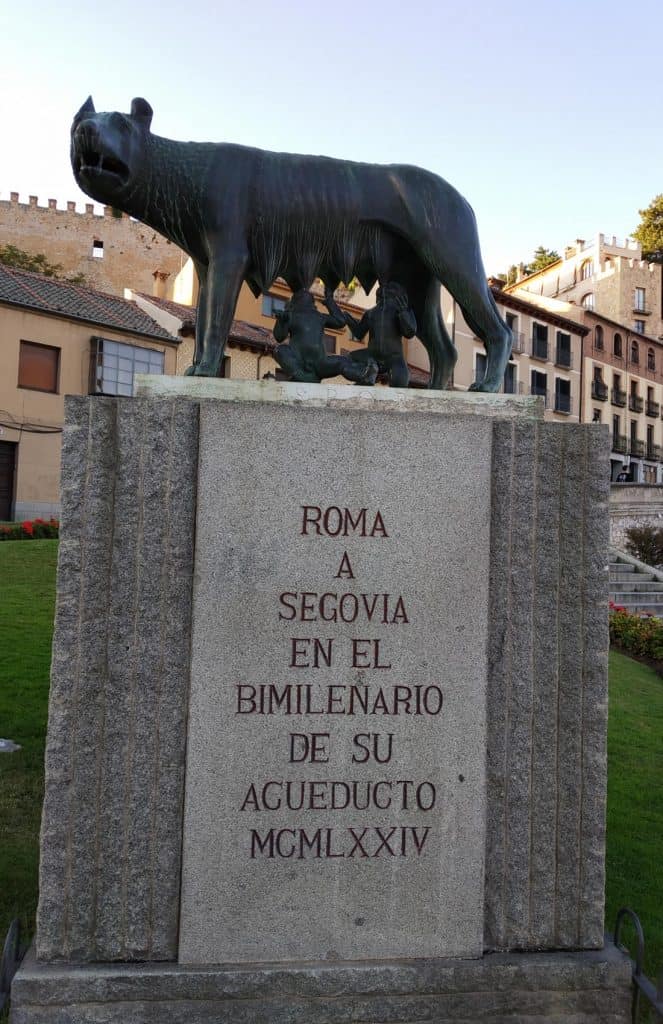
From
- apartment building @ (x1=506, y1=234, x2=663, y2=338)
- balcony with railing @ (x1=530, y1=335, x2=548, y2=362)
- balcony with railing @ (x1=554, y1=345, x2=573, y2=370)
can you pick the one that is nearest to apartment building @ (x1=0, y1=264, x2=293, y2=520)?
balcony with railing @ (x1=530, y1=335, x2=548, y2=362)

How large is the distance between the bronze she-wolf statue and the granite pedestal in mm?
538

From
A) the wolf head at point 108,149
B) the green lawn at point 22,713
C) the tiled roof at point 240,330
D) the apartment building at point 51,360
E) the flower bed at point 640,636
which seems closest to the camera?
the wolf head at point 108,149

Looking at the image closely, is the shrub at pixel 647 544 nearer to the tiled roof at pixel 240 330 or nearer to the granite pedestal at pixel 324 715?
the tiled roof at pixel 240 330

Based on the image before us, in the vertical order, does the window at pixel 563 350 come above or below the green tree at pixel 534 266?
below

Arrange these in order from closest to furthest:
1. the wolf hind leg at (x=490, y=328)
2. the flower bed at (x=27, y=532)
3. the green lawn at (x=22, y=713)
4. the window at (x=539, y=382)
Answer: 1. the wolf hind leg at (x=490, y=328)
2. the green lawn at (x=22, y=713)
3. the flower bed at (x=27, y=532)
4. the window at (x=539, y=382)

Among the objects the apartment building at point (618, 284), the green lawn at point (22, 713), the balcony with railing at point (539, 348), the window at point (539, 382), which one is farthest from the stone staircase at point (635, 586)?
the apartment building at point (618, 284)

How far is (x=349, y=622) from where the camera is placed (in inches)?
122

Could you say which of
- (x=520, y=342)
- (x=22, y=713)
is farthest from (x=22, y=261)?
(x=22, y=713)

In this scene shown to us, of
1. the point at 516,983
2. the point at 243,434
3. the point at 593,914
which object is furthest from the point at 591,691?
the point at 243,434

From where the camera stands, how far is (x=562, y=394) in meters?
42.6

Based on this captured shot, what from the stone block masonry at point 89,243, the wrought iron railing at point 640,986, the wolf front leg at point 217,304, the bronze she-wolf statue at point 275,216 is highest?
the stone block masonry at point 89,243

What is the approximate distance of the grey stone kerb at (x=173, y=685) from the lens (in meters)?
2.97

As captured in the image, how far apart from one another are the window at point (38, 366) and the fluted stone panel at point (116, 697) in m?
22.5

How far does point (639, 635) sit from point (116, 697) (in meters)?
11.7
